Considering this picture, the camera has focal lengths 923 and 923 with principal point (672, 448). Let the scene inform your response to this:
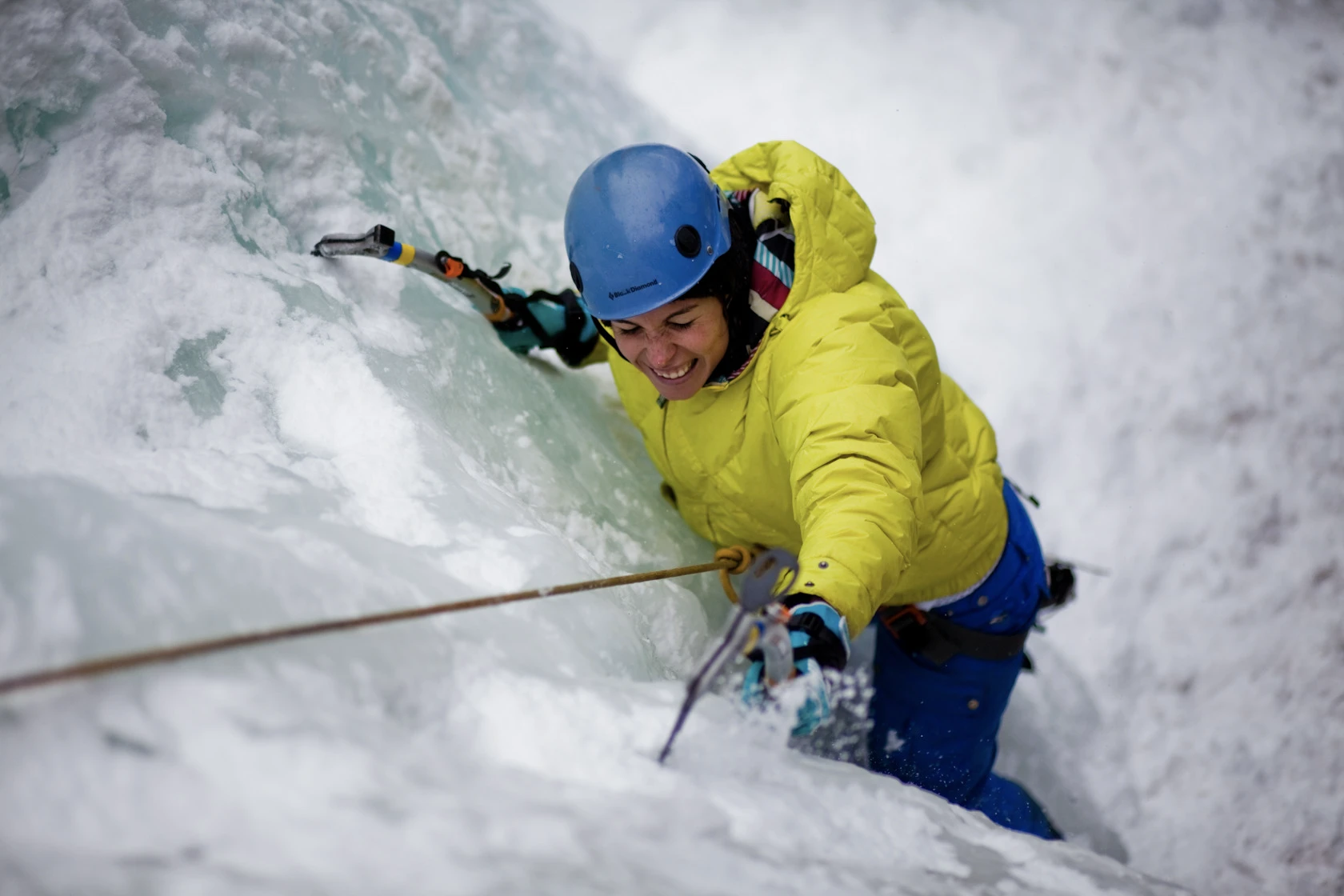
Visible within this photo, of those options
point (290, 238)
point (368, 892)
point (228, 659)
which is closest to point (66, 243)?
point (290, 238)

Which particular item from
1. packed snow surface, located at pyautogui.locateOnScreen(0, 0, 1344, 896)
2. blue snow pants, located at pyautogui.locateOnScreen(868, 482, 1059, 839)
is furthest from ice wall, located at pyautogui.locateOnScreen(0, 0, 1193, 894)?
blue snow pants, located at pyautogui.locateOnScreen(868, 482, 1059, 839)

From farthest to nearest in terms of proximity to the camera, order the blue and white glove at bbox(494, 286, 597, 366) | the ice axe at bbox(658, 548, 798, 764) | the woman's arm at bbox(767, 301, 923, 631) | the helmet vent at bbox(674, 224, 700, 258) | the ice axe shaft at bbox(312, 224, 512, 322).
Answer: the blue and white glove at bbox(494, 286, 597, 366), the ice axe shaft at bbox(312, 224, 512, 322), the helmet vent at bbox(674, 224, 700, 258), the woman's arm at bbox(767, 301, 923, 631), the ice axe at bbox(658, 548, 798, 764)

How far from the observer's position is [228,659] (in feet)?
3.61

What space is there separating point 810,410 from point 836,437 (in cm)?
9

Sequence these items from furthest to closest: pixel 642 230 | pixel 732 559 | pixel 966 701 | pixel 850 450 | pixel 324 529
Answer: pixel 966 701
pixel 732 559
pixel 642 230
pixel 850 450
pixel 324 529

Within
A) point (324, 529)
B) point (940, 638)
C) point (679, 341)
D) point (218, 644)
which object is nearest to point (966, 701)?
point (940, 638)

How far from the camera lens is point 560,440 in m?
2.40

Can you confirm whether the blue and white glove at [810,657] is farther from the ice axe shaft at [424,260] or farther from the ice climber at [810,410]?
the ice axe shaft at [424,260]

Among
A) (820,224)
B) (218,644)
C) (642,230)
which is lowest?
(218,644)

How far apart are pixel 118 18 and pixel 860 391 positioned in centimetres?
172

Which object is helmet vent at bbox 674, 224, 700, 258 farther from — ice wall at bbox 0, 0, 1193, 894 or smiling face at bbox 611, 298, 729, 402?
ice wall at bbox 0, 0, 1193, 894

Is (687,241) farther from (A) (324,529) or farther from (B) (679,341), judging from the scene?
(A) (324,529)

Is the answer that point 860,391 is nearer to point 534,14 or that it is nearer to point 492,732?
point 492,732

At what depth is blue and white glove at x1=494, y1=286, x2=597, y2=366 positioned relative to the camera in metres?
2.46
